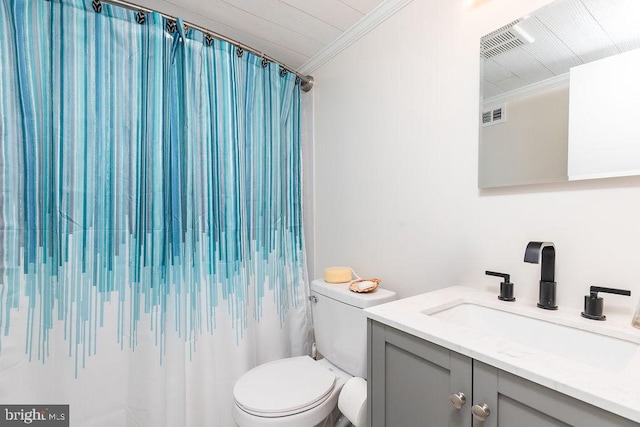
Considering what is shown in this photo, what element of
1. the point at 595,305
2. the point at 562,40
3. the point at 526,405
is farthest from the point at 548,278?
the point at 562,40

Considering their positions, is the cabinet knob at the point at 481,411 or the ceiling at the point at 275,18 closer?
the cabinet knob at the point at 481,411

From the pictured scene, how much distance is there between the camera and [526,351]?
2.00ft

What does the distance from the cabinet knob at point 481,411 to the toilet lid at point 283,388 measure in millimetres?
668

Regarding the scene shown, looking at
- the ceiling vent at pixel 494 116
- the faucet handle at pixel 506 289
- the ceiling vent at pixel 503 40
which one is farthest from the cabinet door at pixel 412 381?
the ceiling vent at pixel 503 40

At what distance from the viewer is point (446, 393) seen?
0.68 m

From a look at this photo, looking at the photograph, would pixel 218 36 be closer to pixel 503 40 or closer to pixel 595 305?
pixel 503 40

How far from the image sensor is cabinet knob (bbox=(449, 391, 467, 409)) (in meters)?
0.64

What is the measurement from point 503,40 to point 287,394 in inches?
59.3

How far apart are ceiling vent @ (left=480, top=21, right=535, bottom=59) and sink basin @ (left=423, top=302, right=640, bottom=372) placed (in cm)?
88

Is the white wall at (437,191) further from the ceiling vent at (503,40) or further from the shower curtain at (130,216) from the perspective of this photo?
the shower curtain at (130,216)

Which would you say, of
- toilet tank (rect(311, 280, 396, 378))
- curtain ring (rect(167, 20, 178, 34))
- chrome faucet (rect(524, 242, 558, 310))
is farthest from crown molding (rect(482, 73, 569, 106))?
curtain ring (rect(167, 20, 178, 34))

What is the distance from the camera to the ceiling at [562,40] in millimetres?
801

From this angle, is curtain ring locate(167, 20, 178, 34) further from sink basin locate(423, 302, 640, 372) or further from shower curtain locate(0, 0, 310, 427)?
sink basin locate(423, 302, 640, 372)

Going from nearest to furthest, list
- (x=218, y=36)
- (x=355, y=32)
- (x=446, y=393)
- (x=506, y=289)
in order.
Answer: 1. (x=446, y=393)
2. (x=506, y=289)
3. (x=218, y=36)
4. (x=355, y=32)
